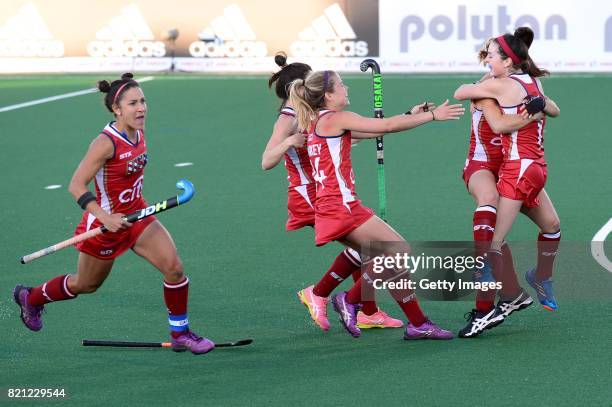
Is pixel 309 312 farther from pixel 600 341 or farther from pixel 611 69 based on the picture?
pixel 611 69

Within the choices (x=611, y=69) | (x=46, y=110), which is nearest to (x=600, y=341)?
(x=46, y=110)

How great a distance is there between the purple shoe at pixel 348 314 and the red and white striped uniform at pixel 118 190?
4.78 ft

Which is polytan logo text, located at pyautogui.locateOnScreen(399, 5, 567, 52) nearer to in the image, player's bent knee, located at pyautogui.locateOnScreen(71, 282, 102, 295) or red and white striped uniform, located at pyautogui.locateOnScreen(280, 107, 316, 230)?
red and white striped uniform, located at pyautogui.locateOnScreen(280, 107, 316, 230)

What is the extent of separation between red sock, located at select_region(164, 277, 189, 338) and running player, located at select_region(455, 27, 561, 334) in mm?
2120

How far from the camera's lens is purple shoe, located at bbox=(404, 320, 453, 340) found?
836 cm

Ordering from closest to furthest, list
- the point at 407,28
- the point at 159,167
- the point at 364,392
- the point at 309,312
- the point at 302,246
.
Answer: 1. the point at 364,392
2. the point at 309,312
3. the point at 302,246
4. the point at 159,167
5. the point at 407,28

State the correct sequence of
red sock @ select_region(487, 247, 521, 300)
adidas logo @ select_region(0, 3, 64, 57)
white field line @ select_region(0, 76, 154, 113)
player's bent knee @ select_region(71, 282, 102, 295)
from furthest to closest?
adidas logo @ select_region(0, 3, 64, 57)
white field line @ select_region(0, 76, 154, 113)
red sock @ select_region(487, 247, 521, 300)
player's bent knee @ select_region(71, 282, 102, 295)

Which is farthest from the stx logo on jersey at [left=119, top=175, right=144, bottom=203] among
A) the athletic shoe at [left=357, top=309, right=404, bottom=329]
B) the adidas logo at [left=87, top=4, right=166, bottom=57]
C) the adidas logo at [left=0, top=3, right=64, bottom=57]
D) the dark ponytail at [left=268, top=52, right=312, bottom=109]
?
the adidas logo at [left=0, top=3, right=64, bottom=57]

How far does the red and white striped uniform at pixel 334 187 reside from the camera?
8.13m

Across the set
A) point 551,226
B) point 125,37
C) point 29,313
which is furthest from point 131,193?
point 125,37

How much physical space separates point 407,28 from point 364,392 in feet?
64.2

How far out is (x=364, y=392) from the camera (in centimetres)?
725

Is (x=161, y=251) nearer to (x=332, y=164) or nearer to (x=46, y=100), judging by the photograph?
(x=332, y=164)

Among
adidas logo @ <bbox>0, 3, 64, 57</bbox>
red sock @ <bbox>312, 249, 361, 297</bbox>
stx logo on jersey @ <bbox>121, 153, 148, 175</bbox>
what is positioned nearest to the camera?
stx logo on jersey @ <bbox>121, 153, 148, 175</bbox>
